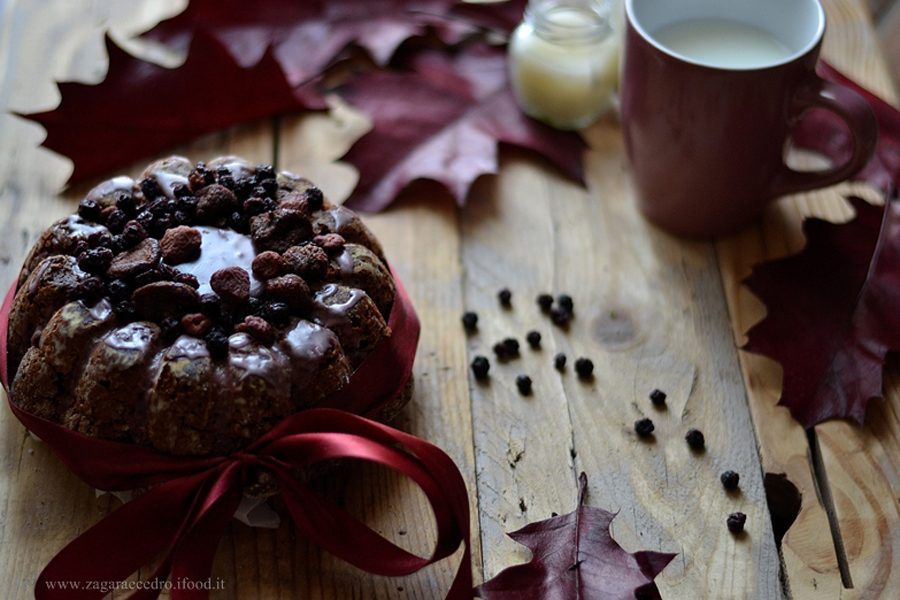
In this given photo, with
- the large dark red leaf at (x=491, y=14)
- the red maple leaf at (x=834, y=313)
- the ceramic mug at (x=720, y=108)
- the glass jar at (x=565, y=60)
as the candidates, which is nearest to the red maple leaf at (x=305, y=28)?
the large dark red leaf at (x=491, y=14)

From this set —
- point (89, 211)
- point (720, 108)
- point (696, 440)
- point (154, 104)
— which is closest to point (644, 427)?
point (696, 440)

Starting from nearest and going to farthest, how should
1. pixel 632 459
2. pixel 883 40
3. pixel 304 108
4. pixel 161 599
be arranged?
pixel 161 599
pixel 632 459
pixel 304 108
pixel 883 40

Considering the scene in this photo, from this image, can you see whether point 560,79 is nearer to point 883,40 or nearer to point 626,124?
point 626,124

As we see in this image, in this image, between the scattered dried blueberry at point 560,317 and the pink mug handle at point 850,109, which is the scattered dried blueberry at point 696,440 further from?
the pink mug handle at point 850,109

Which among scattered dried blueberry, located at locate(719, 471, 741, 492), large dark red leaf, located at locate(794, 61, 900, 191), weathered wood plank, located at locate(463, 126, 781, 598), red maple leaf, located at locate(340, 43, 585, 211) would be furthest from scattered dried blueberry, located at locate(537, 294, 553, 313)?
large dark red leaf, located at locate(794, 61, 900, 191)

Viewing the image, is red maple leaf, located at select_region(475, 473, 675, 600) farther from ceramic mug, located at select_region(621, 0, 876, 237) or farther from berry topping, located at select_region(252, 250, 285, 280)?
ceramic mug, located at select_region(621, 0, 876, 237)

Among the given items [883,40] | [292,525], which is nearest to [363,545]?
[292,525]

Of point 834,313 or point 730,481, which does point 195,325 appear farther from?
point 834,313
